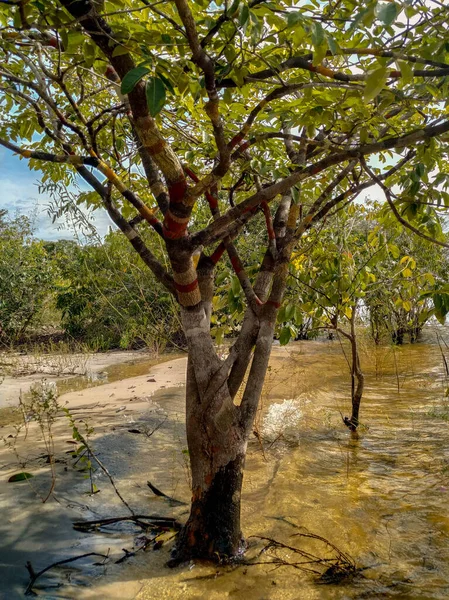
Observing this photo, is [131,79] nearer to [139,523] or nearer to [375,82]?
[375,82]

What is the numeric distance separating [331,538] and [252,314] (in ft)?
4.64

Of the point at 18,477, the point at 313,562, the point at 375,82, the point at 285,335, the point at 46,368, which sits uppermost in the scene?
the point at 375,82

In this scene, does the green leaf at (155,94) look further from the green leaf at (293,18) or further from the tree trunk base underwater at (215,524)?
the tree trunk base underwater at (215,524)

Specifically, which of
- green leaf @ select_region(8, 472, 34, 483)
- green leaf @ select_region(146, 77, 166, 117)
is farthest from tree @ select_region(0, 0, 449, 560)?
green leaf @ select_region(8, 472, 34, 483)

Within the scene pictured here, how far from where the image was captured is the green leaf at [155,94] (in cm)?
142

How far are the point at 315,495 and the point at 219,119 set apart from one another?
2711 mm

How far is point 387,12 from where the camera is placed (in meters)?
1.22

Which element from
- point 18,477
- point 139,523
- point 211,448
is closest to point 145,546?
point 139,523

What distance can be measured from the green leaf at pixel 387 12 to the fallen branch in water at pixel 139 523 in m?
2.61

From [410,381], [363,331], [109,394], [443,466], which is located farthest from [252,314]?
[363,331]

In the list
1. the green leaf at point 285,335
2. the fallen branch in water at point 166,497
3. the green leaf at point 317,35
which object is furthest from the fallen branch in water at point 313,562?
the green leaf at point 317,35

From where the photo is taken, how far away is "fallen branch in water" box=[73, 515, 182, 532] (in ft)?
8.73

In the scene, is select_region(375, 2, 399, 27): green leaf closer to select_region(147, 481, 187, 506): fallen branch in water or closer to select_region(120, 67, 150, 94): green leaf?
select_region(120, 67, 150, 94): green leaf

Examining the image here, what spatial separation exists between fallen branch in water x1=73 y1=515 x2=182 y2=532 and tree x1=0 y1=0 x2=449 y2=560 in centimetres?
26
